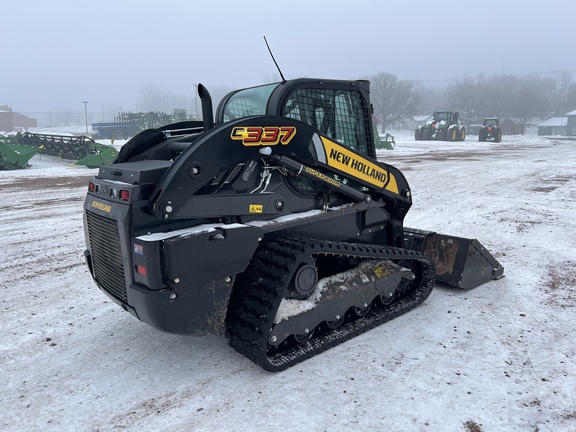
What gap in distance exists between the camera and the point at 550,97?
409 feet

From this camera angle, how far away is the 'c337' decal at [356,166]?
3922mm

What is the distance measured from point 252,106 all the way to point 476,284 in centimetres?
320

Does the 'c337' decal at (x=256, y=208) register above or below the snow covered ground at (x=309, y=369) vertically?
above

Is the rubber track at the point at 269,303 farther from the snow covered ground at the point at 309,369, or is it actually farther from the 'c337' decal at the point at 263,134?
the 'c337' decal at the point at 263,134

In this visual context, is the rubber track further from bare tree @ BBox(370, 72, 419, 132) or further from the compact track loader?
bare tree @ BBox(370, 72, 419, 132)

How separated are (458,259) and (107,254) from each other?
3.62 meters

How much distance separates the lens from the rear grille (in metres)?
3.25

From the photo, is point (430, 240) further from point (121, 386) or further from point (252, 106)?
point (121, 386)

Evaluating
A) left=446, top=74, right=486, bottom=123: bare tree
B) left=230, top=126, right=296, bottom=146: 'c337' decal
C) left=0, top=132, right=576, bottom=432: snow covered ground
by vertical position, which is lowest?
left=0, top=132, right=576, bottom=432: snow covered ground

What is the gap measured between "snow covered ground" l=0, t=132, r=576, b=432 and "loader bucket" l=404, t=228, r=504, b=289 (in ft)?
0.44

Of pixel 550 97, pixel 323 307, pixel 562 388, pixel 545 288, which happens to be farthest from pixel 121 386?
pixel 550 97

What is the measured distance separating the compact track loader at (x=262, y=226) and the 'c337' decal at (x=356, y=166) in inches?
0.5

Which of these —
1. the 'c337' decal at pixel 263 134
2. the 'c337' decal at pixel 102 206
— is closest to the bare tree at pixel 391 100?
the 'c337' decal at pixel 263 134

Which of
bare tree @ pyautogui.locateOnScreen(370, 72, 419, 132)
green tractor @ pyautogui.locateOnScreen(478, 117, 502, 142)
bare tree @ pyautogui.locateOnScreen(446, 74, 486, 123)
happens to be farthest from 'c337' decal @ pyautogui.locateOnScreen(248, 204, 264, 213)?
bare tree @ pyautogui.locateOnScreen(446, 74, 486, 123)
